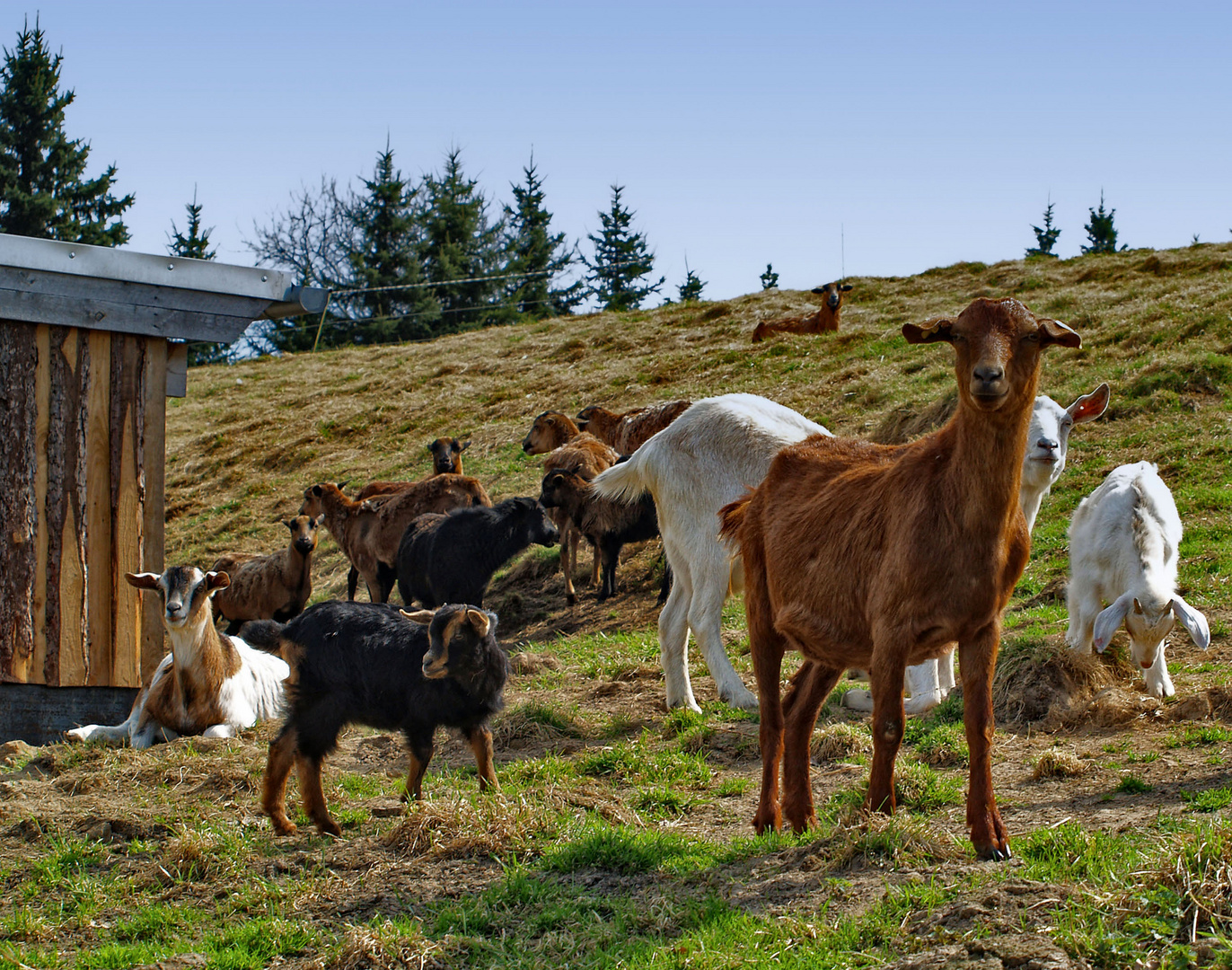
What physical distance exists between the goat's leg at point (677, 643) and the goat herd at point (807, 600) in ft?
0.05

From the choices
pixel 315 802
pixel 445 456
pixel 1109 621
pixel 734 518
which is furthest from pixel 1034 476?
pixel 445 456

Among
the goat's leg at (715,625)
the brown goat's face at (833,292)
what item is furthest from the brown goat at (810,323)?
the goat's leg at (715,625)

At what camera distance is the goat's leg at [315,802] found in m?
5.41

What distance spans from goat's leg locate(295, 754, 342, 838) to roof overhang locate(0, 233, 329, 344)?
464cm

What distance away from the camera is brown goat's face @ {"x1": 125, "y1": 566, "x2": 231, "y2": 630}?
834 cm

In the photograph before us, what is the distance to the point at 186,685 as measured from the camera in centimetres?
841

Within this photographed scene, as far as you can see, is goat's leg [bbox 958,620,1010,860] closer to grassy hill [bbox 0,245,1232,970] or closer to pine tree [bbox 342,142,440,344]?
grassy hill [bbox 0,245,1232,970]

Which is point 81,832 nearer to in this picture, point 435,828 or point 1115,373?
point 435,828

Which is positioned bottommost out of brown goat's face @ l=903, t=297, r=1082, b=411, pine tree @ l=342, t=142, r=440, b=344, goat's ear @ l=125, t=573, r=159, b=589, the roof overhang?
goat's ear @ l=125, t=573, r=159, b=589

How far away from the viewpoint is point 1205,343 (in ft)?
49.0

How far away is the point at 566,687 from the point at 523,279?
1676 inches

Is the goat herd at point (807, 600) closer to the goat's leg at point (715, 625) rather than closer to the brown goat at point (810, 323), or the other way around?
the goat's leg at point (715, 625)

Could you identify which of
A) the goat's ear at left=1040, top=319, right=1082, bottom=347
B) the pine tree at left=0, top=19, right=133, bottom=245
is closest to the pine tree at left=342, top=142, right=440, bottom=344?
the pine tree at left=0, top=19, right=133, bottom=245

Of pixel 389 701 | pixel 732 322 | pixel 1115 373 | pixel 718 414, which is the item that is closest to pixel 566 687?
pixel 718 414
